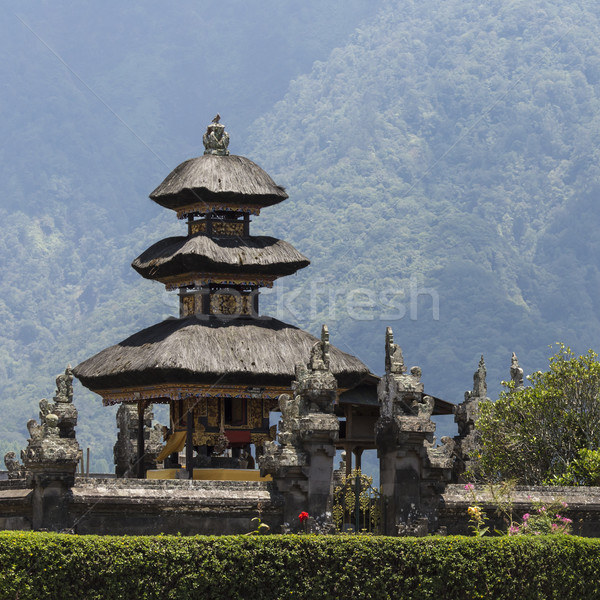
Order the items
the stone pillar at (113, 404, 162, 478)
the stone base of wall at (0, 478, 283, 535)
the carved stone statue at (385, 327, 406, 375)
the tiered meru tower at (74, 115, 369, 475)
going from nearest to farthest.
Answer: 1. the stone base of wall at (0, 478, 283, 535)
2. the carved stone statue at (385, 327, 406, 375)
3. the tiered meru tower at (74, 115, 369, 475)
4. the stone pillar at (113, 404, 162, 478)

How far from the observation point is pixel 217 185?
36625mm

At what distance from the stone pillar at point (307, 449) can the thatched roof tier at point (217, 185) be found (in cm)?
1101

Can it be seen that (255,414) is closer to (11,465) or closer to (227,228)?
(227,228)

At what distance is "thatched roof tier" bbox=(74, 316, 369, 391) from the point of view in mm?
32656

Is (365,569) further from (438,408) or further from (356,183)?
(356,183)

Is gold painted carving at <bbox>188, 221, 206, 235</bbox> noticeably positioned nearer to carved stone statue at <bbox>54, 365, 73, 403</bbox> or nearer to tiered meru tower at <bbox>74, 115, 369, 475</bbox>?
tiered meru tower at <bbox>74, 115, 369, 475</bbox>

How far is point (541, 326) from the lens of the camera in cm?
17612

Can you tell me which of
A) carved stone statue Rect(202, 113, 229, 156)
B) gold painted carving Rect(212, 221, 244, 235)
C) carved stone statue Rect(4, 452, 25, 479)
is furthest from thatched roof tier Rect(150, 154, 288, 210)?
carved stone statue Rect(4, 452, 25, 479)

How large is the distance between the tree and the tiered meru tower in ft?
15.9

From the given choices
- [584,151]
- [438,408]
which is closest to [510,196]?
[584,151]

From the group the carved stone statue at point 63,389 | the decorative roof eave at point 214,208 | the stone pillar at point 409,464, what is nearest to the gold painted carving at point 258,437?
the decorative roof eave at point 214,208

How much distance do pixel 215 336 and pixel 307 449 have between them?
28.8 feet

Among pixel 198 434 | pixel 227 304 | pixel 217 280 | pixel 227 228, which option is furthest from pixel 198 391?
pixel 227 228

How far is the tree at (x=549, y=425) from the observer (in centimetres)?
3500
